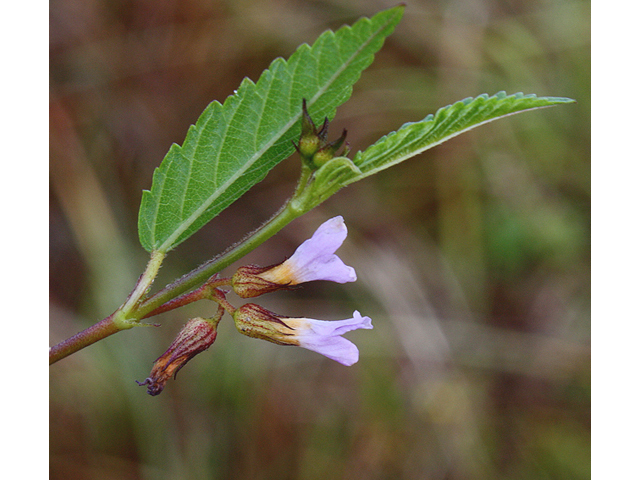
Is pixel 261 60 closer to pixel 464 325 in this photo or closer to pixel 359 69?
pixel 464 325

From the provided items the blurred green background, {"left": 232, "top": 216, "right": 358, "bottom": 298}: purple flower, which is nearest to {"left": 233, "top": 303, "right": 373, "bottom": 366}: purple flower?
{"left": 232, "top": 216, "right": 358, "bottom": 298}: purple flower

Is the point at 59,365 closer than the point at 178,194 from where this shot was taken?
No

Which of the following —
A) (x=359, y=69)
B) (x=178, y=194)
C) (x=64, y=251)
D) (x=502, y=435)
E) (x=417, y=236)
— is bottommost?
(x=502, y=435)

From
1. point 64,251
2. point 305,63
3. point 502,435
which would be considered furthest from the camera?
point 502,435

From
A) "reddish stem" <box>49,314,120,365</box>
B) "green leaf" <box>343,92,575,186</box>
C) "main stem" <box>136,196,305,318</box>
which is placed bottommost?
"reddish stem" <box>49,314,120,365</box>

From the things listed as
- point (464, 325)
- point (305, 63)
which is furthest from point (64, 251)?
point (305, 63)

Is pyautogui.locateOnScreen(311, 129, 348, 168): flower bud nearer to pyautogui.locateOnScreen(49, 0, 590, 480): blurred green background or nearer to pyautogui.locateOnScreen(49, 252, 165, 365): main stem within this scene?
pyautogui.locateOnScreen(49, 252, 165, 365): main stem

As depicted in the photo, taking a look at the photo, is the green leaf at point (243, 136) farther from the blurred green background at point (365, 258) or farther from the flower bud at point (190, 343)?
the blurred green background at point (365, 258)
